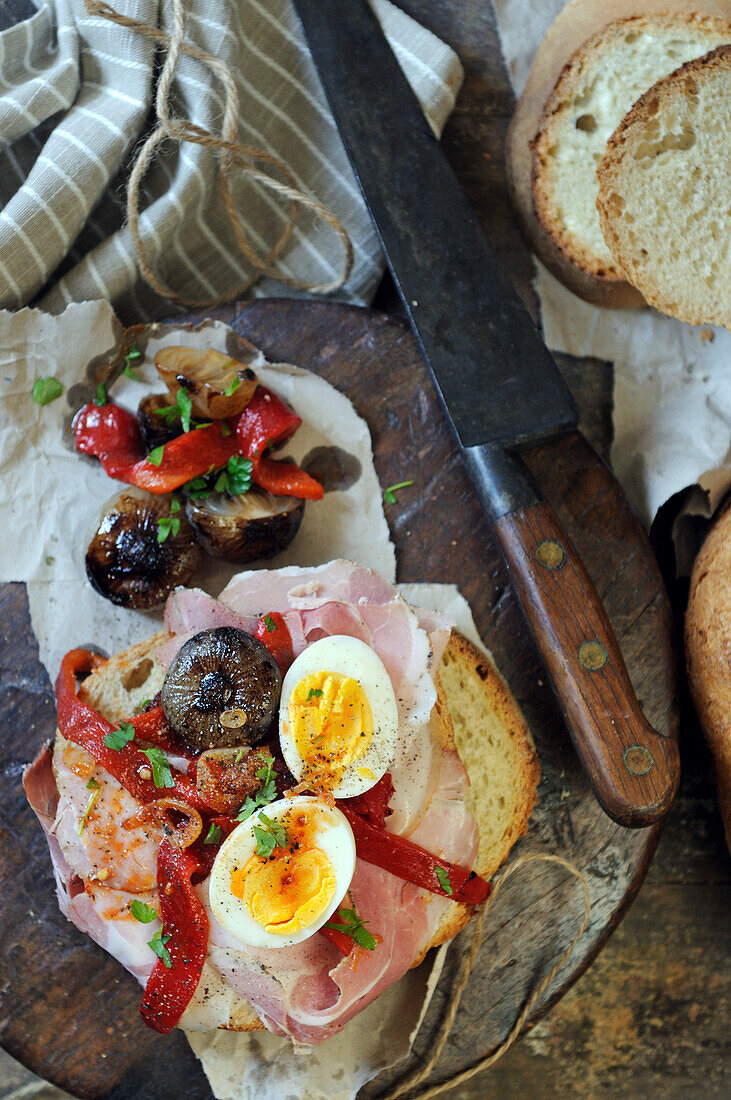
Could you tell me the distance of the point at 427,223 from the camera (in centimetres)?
247

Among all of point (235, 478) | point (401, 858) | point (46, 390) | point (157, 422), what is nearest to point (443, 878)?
point (401, 858)

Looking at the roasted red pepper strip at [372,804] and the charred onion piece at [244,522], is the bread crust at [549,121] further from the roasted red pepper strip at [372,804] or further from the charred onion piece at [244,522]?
the roasted red pepper strip at [372,804]

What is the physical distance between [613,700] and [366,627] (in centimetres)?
71

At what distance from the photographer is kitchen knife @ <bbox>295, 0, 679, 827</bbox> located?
2225 millimetres

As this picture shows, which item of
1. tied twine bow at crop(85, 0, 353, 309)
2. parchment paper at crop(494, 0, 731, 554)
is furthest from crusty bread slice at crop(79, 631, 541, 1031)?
tied twine bow at crop(85, 0, 353, 309)

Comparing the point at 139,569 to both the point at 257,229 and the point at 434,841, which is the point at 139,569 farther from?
the point at 257,229

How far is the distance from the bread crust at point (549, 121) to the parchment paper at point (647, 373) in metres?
0.05

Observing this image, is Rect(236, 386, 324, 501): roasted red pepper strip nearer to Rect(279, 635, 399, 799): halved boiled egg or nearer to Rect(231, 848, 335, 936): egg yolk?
Rect(279, 635, 399, 799): halved boiled egg

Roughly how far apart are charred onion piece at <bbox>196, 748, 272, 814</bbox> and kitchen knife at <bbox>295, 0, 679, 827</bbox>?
34.8 inches

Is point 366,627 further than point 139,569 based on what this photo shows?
No

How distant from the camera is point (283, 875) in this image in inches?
76.0

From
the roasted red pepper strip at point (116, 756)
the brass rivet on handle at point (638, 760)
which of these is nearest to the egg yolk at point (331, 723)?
the roasted red pepper strip at point (116, 756)

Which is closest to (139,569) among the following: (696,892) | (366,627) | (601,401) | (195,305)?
(366,627)

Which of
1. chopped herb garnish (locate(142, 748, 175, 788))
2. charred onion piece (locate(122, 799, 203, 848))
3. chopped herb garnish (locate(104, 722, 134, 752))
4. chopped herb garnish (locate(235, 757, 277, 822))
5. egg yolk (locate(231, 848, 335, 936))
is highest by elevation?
chopped herb garnish (locate(104, 722, 134, 752))
